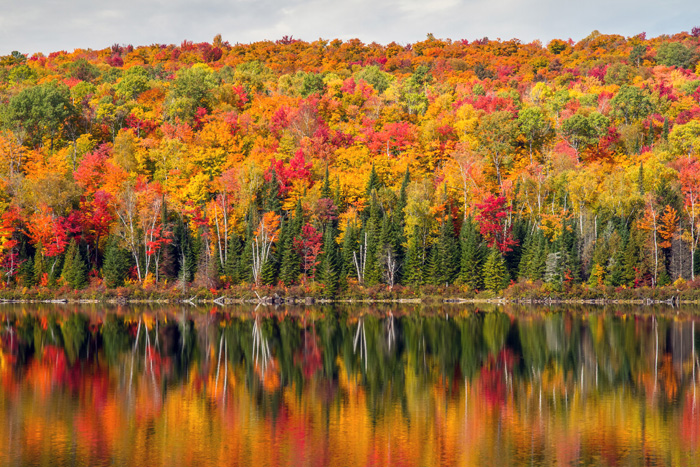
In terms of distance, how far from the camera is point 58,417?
2683 centimetres

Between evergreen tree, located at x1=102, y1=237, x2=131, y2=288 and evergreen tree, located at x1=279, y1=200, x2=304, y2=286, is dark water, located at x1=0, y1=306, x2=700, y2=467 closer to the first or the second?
evergreen tree, located at x1=102, y1=237, x2=131, y2=288

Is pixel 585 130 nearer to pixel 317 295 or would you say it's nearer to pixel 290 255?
pixel 317 295

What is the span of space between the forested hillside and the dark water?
32.4 metres

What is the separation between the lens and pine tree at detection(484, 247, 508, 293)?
87688 millimetres

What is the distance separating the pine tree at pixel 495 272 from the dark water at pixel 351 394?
30552 mm

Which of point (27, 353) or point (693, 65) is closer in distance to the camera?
point (27, 353)

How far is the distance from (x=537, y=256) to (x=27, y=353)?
6051 cm

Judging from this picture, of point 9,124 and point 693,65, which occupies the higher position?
point 693,65

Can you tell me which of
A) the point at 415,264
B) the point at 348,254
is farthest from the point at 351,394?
the point at 348,254

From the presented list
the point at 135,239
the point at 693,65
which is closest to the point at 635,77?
the point at 693,65

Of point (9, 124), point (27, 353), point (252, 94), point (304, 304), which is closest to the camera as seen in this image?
point (27, 353)

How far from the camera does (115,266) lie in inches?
3438

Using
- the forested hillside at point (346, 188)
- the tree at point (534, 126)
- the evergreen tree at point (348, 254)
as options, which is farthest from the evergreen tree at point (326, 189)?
the tree at point (534, 126)

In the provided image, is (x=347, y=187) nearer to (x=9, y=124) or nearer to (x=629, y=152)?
(x=629, y=152)
